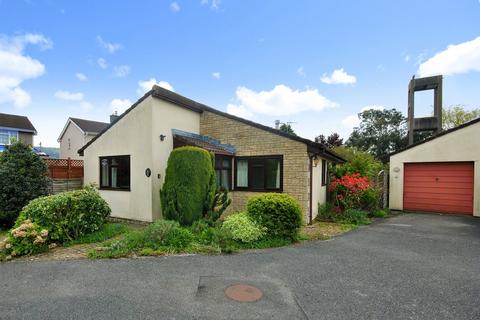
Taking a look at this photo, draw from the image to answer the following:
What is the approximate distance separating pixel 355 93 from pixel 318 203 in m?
7.06

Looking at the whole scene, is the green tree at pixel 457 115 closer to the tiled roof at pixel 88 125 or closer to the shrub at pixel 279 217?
the shrub at pixel 279 217

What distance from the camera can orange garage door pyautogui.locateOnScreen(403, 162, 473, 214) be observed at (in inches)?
420

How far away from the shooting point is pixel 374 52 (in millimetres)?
10469

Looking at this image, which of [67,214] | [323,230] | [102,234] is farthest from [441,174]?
[67,214]

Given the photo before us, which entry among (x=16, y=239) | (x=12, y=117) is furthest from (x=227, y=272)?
(x=12, y=117)

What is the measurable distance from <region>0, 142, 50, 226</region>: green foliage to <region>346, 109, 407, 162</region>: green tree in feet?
95.8

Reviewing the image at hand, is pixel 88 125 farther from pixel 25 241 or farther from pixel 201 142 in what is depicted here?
pixel 25 241

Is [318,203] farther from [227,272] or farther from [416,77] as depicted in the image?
[416,77]

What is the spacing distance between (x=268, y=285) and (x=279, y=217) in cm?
257

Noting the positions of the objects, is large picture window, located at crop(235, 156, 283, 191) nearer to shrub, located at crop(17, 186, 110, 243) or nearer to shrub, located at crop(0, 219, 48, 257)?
shrub, located at crop(17, 186, 110, 243)

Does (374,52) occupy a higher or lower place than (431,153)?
higher

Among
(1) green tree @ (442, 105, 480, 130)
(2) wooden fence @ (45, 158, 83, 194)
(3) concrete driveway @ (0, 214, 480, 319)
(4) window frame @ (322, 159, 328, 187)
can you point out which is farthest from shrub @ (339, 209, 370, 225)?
(1) green tree @ (442, 105, 480, 130)

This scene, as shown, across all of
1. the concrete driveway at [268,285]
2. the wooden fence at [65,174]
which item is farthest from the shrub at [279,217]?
the wooden fence at [65,174]

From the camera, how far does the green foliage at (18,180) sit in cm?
784
